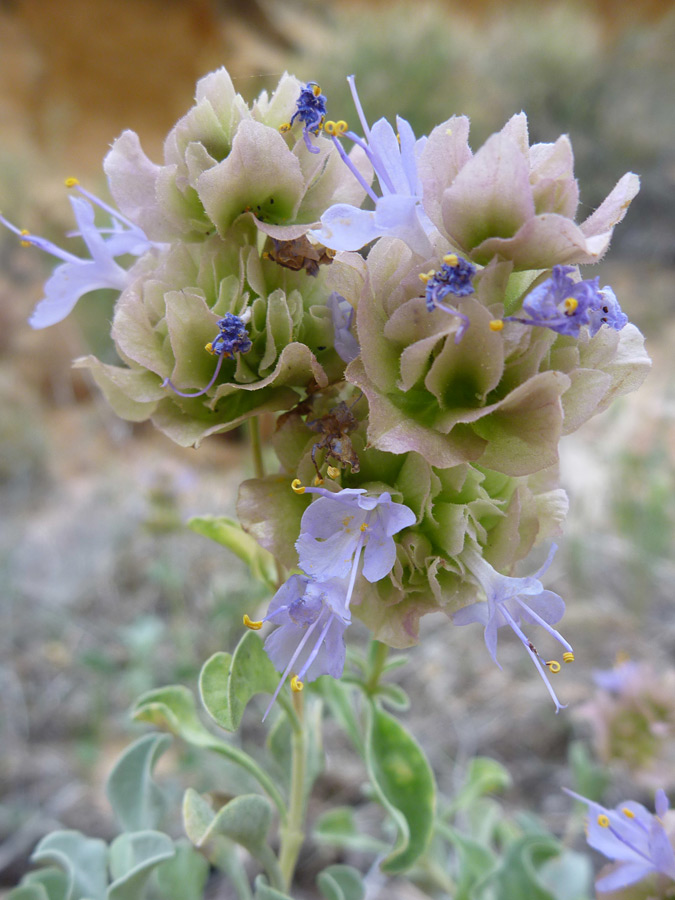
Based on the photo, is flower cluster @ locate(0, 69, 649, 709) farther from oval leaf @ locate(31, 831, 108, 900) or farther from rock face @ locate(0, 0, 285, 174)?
rock face @ locate(0, 0, 285, 174)

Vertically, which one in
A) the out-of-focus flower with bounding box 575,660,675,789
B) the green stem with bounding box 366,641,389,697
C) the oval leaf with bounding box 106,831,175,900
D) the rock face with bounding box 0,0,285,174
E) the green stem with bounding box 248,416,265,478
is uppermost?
the rock face with bounding box 0,0,285,174

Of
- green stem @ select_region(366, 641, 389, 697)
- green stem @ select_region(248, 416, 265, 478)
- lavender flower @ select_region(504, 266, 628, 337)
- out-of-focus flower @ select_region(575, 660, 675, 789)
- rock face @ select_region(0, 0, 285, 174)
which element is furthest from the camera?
rock face @ select_region(0, 0, 285, 174)

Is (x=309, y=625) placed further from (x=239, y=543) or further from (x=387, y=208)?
(x=387, y=208)

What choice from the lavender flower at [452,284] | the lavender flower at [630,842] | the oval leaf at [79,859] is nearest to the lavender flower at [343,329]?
the lavender flower at [452,284]

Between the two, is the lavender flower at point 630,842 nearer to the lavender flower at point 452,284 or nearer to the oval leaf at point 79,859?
the lavender flower at point 452,284

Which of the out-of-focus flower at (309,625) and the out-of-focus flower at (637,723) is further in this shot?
the out-of-focus flower at (637,723)

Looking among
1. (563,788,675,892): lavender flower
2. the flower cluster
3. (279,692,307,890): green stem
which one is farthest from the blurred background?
(279,692,307,890): green stem
